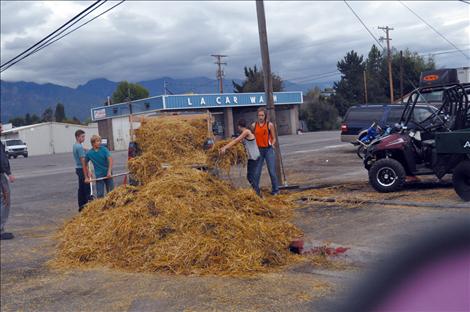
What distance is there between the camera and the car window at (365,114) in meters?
20.6

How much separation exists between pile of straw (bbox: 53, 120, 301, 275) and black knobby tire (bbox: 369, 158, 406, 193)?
1962 millimetres

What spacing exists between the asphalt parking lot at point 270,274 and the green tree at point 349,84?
218 ft

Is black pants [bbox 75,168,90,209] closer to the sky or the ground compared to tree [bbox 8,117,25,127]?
closer to the ground

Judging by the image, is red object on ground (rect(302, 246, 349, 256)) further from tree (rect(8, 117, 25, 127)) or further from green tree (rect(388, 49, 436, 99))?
tree (rect(8, 117, 25, 127))

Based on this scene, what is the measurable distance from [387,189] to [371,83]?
6494cm

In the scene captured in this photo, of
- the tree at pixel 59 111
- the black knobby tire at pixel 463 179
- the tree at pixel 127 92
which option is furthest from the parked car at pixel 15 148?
the tree at pixel 59 111

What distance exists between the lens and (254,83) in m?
83.2

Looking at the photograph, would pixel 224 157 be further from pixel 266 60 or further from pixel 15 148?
pixel 15 148

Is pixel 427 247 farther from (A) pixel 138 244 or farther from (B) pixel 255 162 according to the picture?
(B) pixel 255 162

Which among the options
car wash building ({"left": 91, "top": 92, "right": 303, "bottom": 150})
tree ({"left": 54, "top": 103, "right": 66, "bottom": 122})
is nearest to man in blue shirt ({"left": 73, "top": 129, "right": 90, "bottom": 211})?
car wash building ({"left": 91, "top": 92, "right": 303, "bottom": 150})

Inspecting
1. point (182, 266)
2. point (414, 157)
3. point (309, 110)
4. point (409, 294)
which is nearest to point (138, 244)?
point (182, 266)

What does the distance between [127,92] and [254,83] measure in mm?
22280

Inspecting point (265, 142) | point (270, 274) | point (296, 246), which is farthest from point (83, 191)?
point (270, 274)

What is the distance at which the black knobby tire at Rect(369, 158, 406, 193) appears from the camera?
407 inches
